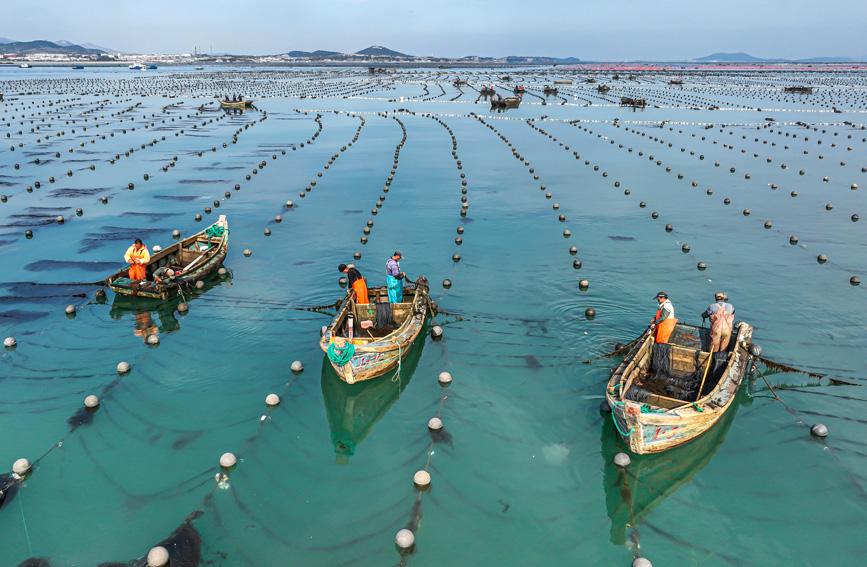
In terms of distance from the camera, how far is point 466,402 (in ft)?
55.5

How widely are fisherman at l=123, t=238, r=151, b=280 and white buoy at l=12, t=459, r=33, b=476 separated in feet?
36.6

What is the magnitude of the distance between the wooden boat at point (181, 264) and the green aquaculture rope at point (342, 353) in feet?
36.3

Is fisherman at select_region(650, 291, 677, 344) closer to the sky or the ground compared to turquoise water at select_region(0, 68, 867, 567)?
closer to the sky

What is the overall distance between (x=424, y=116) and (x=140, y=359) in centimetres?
7450

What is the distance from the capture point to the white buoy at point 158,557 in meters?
10.9

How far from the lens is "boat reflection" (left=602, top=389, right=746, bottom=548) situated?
12.8 meters

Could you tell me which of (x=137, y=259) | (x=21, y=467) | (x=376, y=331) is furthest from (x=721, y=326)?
(x=137, y=259)

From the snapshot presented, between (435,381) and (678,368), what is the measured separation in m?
8.02

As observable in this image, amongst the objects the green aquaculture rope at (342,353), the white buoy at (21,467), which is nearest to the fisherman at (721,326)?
the green aquaculture rope at (342,353)

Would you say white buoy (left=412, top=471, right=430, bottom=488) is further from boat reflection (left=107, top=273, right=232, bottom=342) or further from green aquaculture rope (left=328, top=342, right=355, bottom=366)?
boat reflection (left=107, top=273, right=232, bottom=342)

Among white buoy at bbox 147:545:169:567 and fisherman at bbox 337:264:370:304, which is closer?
white buoy at bbox 147:545:169:567

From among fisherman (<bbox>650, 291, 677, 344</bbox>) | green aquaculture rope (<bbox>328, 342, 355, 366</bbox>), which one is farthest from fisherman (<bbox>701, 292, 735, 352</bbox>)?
green aquaculture rope (<bbox>328, 342, 355, 366</bbox>)

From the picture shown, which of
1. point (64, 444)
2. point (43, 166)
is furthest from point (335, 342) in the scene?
point (43, 166)

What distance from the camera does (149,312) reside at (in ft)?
75.3
